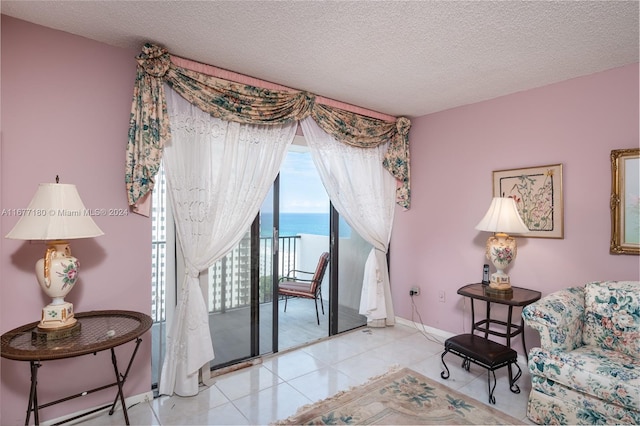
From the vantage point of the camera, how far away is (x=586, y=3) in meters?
1.70

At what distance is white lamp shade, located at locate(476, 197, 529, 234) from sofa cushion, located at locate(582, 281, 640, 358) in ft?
2.02

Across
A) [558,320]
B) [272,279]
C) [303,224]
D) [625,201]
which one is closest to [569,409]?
[558,320]

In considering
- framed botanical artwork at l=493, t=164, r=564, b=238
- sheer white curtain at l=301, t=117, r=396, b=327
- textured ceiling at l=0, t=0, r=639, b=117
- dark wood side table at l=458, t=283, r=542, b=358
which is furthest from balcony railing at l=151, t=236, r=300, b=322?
framed botanical artwork at l=493, t=164, r=564, b=238

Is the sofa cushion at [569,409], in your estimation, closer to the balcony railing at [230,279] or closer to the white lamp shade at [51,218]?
the balcony railing at [230,279]

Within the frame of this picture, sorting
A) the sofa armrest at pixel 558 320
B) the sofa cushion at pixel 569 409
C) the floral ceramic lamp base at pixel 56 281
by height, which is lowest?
the sofa cushion at pixel 569 409

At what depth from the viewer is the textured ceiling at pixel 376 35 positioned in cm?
176

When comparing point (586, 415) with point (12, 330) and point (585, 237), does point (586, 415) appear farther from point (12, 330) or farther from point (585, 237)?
point (12, 330)

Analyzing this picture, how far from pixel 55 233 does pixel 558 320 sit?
9.70ft

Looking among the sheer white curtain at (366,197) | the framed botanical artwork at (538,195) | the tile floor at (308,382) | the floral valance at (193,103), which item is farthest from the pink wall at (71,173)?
the framed botanical artwork at (538,195)

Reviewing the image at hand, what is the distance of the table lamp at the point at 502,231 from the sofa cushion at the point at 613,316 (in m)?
0.54

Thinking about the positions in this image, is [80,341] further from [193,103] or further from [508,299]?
[508,299]

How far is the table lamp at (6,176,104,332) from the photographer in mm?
1647

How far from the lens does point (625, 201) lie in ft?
7.76

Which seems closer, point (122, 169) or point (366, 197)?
point (122, 169)
